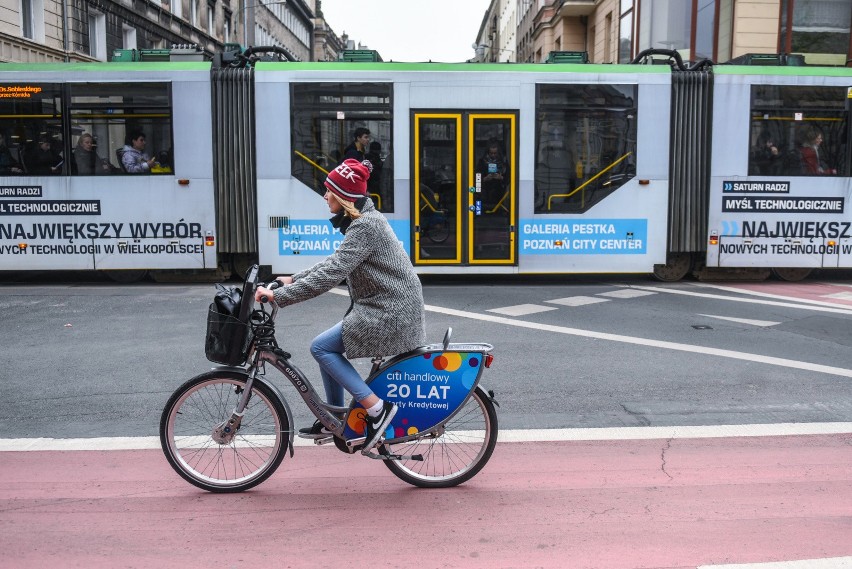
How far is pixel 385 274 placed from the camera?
4504 mm

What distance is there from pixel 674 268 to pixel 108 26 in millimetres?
27911

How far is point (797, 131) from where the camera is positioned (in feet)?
44.0

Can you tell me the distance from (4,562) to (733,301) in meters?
10.2

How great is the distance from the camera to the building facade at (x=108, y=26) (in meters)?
27.1

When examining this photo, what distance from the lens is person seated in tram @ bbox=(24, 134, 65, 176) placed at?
42.9 ft

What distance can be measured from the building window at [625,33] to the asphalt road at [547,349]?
53.4ft

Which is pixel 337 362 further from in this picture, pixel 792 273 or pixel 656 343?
pixel 792 273

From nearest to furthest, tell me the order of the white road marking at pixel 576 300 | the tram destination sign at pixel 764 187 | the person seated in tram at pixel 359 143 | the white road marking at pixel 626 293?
the white road marking at pixel 576 300
the white road marking at pixel 626 293
the person seated in tram at pixel 359 143
the tram destination sign at pixel 764 187

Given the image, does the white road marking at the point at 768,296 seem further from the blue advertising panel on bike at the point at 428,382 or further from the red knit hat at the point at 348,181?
the red knit hat at the point at 348,181

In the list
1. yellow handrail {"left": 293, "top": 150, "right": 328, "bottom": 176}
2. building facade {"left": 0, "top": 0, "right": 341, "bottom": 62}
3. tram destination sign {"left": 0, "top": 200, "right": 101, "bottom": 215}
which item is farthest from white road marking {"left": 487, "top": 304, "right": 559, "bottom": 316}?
tram destination sign {"left": 0, "top": 200, "right": 101, "bottom": 215}

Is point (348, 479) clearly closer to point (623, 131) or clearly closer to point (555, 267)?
point (555, 267)

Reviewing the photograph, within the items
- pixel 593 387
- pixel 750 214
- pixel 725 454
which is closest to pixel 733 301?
pixel 750 214

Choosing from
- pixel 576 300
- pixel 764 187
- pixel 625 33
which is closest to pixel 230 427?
pixel 576 300

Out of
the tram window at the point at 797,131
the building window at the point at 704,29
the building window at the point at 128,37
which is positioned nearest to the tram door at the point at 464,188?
the tram window at the point at 797,131
